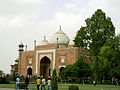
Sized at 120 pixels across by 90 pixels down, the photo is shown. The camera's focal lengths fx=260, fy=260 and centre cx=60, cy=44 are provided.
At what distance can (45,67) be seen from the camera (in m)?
44.4

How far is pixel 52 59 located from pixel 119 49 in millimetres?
17924

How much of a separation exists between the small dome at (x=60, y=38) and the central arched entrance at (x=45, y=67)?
3203mm

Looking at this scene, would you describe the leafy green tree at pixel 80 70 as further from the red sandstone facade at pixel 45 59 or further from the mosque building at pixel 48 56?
the mosque building at pixel 48 56

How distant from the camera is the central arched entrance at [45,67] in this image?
4359cm

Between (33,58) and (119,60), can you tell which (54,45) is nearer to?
Result: (33,58)

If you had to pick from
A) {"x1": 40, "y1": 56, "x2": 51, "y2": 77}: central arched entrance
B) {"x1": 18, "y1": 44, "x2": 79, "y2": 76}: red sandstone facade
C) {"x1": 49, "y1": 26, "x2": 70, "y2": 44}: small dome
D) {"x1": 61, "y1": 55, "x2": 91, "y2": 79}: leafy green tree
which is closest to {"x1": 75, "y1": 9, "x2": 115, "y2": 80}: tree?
{"x1": 61, "y1": 55, "x2": 91, "y2": 79}: leafy green tree

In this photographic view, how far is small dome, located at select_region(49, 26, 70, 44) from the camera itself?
4359 cm

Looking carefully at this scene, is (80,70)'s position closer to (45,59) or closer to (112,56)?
(112,56)

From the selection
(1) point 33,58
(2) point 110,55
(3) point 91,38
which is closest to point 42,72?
(1) point 33,58

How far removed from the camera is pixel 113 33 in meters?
29.4

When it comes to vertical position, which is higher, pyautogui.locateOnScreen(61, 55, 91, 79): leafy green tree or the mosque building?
the mosque building

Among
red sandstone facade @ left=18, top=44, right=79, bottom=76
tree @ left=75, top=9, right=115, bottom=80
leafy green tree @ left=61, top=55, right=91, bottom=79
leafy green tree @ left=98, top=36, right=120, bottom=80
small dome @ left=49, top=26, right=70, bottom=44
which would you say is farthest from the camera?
small dome @ left=49, top=26, right=70, bottom=44

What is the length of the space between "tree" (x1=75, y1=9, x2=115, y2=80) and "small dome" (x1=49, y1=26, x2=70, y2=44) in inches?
515

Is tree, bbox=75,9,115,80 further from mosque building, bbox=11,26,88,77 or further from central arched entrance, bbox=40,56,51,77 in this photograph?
central arched entrance, bbox=40,56,51,77
